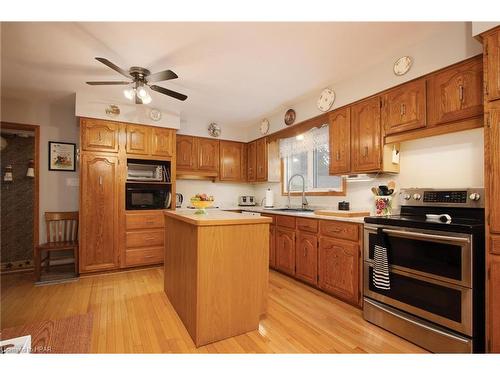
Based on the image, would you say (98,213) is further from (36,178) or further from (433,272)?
(433,272)

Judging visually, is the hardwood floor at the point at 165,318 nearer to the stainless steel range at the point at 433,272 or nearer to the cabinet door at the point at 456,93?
the stainless steel range at the point at 433,272

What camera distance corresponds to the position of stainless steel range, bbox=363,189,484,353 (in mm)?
1529

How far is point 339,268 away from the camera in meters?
2.44

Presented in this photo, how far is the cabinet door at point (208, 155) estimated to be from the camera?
4332 mm

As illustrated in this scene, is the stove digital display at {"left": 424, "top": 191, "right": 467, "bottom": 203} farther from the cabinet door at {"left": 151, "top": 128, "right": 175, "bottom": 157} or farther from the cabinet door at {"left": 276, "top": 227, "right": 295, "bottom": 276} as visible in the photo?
the cabinet door at {"left": 151, "top": 128, "right": 175, "bottom": 157}

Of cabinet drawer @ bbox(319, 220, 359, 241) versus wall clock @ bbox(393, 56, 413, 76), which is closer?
wall clock @ bbox(393, 56, 413, 76)

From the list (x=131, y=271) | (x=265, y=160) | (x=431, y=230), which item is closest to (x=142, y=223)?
(x=131, y=271)

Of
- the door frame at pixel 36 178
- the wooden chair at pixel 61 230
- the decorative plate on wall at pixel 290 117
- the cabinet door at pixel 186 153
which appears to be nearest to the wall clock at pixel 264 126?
the decorative plate on wall at pixel 290 117

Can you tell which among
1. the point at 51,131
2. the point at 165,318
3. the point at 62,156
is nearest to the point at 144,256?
the point at 165,318

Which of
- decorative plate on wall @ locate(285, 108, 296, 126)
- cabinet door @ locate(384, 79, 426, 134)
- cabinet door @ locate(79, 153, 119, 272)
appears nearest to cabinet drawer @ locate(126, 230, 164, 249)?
cabinet door @ locate(79, 153, 119, 272)

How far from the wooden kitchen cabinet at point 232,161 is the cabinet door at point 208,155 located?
4.0 inches

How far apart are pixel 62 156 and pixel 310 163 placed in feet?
12.3

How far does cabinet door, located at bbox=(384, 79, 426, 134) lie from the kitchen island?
5.10 ft

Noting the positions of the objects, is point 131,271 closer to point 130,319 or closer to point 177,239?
point 130,319
